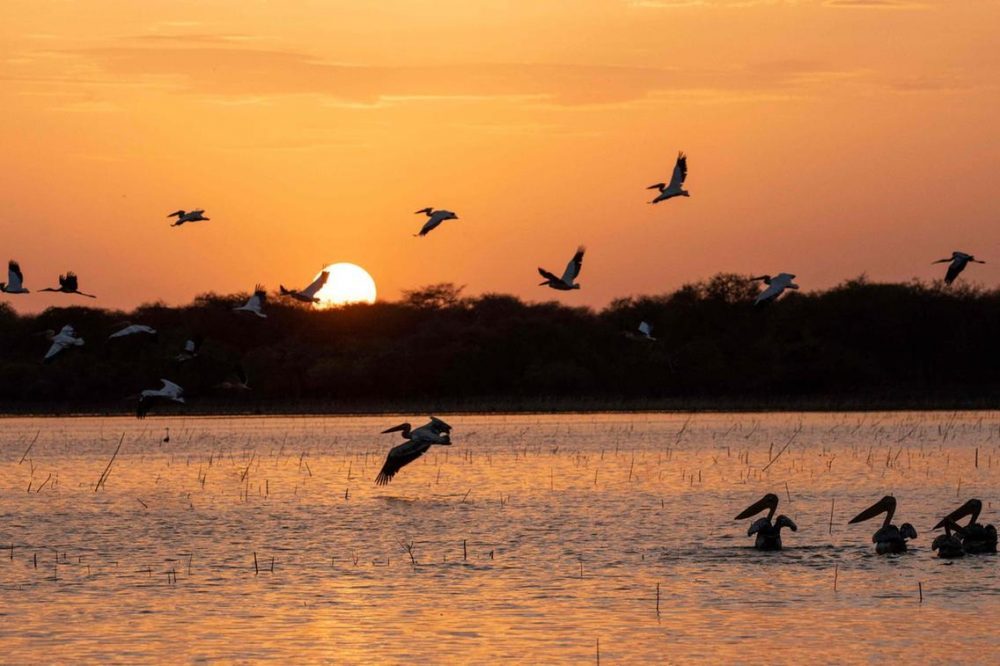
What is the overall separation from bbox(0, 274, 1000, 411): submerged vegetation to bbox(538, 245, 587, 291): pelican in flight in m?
38.7

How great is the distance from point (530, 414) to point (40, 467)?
92.7ft

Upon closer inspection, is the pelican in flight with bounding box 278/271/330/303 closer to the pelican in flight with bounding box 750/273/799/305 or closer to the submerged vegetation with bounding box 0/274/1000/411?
the pelican in flight with bounding box 750/273/799/305

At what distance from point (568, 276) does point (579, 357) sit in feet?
165

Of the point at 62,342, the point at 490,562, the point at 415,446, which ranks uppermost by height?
the point at 62,342

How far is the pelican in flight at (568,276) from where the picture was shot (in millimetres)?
21109

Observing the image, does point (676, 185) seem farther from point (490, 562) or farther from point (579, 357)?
point (579, 357)

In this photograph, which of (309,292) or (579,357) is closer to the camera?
(309,292)

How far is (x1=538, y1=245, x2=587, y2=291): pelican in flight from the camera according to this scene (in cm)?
2111

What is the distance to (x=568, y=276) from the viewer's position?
22094 millimetres

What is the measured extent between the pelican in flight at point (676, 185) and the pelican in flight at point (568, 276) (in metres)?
1.26

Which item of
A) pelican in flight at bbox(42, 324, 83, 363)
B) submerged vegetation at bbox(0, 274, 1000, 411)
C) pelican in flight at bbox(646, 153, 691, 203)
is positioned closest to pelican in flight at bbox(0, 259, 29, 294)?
pelican in flight at bbox(42, 324, 83, 363)

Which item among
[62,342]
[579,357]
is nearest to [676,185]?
[62,342]

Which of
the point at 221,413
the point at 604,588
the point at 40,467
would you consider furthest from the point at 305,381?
the point at 604,588

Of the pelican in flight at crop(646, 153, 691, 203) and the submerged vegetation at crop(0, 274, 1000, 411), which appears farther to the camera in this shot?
the submerged vegetation at crop(0, 274, 1000, 411)
